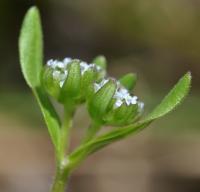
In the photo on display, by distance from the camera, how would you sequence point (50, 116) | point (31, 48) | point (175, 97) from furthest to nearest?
point (31, 48)
point (50, 116)
point (175, 97)

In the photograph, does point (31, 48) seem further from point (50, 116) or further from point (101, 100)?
point (101, 100)

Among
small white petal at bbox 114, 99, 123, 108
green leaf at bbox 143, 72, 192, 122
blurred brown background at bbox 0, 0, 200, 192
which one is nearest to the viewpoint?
green leaf at bbox 143, 72, 192, 122

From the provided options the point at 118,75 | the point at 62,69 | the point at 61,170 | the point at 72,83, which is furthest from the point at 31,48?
the point at 118,75

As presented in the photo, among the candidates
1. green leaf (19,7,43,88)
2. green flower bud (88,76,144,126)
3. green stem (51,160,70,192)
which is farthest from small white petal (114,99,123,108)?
green leaf (19,7,43,88)

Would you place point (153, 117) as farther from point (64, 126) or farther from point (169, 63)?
point (169, 63)

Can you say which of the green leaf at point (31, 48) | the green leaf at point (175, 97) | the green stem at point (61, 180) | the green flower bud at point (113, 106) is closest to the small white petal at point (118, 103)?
the green flower bud at point (113, 106)

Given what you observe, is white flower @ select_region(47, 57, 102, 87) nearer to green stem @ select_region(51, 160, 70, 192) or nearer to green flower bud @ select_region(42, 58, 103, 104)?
green flower bud @ select_region(42, 58, 103, 104)
